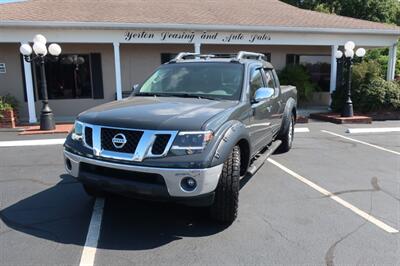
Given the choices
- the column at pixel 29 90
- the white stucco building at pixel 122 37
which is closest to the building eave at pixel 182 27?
the white stucco building at pixel 122 37

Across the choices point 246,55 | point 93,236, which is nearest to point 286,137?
point 246,55

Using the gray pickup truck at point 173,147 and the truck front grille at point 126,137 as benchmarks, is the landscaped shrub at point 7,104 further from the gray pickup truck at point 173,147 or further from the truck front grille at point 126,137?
the truck front grille at point 126,137

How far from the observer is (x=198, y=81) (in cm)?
492

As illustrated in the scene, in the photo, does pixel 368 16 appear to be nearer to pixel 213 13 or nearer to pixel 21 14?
pixel 213 13

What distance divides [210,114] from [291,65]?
41.1 ft

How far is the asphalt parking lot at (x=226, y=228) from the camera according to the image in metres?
3.37

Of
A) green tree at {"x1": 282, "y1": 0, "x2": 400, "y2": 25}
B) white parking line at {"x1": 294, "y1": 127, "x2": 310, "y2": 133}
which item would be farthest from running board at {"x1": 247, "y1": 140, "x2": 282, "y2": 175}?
green tree at {"x1": 282, "y1": 0, "x2": 400, "y2": 25}

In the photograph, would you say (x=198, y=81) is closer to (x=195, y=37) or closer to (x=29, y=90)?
(x=195, y=37)

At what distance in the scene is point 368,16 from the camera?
3020cm

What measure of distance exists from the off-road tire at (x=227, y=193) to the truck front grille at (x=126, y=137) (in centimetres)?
93

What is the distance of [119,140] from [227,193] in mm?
1229

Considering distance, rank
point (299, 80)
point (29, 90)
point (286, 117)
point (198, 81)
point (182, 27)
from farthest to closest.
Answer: point (299, 80) → point (182, 27) → point (29, 90) → point (286, 117) → point (198, 81)

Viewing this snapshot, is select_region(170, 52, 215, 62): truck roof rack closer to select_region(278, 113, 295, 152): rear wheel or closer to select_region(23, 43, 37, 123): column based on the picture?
select_region(278, 113, 295, 152): rear wheel

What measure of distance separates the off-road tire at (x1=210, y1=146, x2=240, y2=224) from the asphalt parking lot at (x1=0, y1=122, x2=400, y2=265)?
0.18 meters
